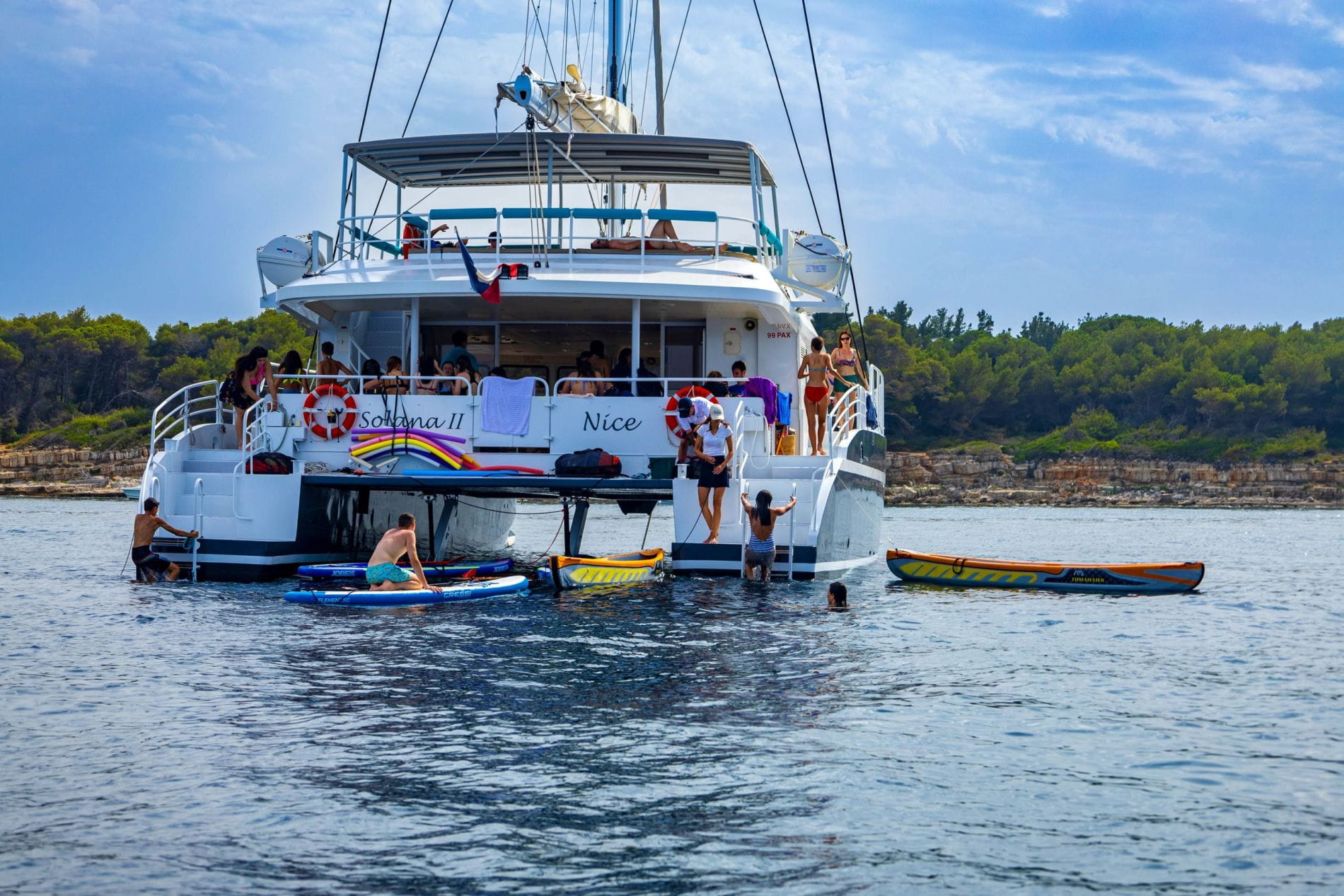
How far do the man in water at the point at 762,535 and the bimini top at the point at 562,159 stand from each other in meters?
5.95

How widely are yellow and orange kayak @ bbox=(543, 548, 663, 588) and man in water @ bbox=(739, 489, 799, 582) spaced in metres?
2.04

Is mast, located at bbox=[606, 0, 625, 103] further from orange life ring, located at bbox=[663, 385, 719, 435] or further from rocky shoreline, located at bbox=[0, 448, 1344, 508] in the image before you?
rocky shoreline, located at bbox=[0, 448, 1344, 508]

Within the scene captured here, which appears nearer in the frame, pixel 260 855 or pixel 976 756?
pixel 260 855

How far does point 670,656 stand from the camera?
12086mm

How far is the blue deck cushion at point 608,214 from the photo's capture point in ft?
62.5

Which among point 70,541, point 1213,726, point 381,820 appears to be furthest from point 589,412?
point 70,541

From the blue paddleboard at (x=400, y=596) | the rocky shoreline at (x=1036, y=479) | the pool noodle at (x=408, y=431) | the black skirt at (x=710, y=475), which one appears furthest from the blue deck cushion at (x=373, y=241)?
the rocky shoreline at (x=1036, y=479)

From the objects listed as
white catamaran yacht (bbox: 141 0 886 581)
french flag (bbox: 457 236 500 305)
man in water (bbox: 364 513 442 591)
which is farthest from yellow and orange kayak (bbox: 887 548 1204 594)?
→ man in water (bbox: 364 513 442 591)

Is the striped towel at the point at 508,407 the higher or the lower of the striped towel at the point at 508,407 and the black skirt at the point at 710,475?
the higher

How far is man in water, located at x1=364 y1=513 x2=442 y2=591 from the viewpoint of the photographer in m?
15.7

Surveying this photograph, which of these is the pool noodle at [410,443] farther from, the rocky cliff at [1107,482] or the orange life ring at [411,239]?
the rocky cliff at [1107,482]

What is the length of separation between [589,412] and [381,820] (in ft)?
34.3

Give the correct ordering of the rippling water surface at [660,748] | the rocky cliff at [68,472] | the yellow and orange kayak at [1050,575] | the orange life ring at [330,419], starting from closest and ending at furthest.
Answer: the rippling water surface at [660,748]
the orange life ring at [330,419]
the yellow and orange kayak at [1050,575]
the rocky cliff at [68,472]

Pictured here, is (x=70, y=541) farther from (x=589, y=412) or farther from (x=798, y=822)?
(x=798, y=822)
